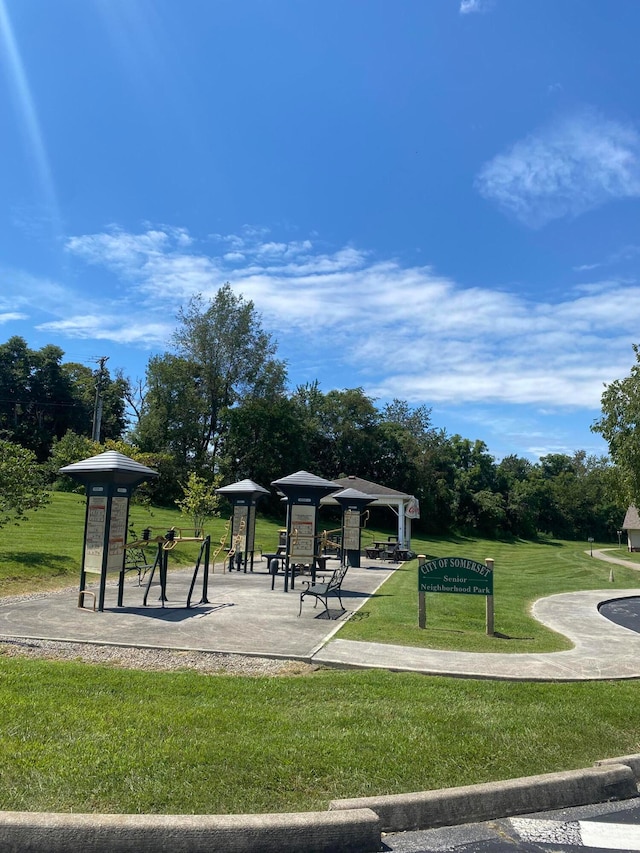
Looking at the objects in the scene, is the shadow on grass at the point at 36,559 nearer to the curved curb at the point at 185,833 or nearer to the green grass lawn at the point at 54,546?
the green grass lawn at the point at 54,546

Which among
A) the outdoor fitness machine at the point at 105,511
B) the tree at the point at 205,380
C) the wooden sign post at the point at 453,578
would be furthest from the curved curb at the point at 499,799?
the tree at the point at 205,380

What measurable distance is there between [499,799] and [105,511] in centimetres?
872

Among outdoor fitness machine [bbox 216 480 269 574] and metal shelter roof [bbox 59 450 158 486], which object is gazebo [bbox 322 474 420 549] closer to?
outdoor fitness machine [bbox 216 480 269 574]

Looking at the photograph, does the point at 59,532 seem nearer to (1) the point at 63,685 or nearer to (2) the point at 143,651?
(2) the point at 143,651

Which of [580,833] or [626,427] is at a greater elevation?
Result: [626,427]

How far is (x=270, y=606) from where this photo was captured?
11.5 metres

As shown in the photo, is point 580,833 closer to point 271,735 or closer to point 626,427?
point 271,735

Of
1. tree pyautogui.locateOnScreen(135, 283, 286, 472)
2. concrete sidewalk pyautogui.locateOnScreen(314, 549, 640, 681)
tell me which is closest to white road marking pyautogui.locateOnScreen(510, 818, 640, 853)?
concrete sidewalk pyautogui.locateOnScreen(314, 549, 640, 681)

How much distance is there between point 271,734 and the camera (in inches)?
183

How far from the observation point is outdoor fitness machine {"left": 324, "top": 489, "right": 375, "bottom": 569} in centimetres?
2130

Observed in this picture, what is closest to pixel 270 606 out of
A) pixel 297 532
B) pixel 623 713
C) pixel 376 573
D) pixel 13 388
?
pixel 297 532

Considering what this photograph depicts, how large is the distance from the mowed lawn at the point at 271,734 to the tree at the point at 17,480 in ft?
31.0

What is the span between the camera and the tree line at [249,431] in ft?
149

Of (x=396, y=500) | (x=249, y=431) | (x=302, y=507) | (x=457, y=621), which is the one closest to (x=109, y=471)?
(x=302, y=507)
